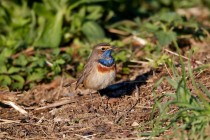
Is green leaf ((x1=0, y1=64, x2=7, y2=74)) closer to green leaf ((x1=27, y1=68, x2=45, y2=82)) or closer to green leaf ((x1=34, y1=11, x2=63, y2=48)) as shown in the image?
green leaf ((x1=27, y1=68, x2=45, y2=82))

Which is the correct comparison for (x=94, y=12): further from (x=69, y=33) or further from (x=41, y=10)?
(x=41, y=10)

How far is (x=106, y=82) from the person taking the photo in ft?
24.8

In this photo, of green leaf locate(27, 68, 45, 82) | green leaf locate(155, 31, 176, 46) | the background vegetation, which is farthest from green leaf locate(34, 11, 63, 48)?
green leaf locate(155, 31, 176, 46)

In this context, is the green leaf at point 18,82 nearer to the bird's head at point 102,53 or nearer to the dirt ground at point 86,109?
the dirt ground at point 86,109

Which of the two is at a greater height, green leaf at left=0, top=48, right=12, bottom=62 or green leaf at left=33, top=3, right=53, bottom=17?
green leaf at left=33, top=3, right=53, bottom=17

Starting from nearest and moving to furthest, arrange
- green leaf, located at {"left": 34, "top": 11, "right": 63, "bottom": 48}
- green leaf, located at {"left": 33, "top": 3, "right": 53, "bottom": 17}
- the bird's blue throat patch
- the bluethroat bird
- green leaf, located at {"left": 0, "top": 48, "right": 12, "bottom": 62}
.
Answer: the bluethroat bird < the bird's blue throat patch < green leaf, located at {"left": 0, "top": 48, "right": 12, "bottom": 62} < green leaf, located at {"left": 34, "top": 11, "right": 63, "bottom": 48} < green leaf, located at {"left": 33, "top": 3, "right": 53, "bottom": 17}

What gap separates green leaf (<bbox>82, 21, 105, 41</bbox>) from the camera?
A: 10.1 metres

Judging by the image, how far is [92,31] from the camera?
10.1 metres

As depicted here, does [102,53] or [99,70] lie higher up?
[102,53]

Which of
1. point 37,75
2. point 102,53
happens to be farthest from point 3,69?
point 102,53

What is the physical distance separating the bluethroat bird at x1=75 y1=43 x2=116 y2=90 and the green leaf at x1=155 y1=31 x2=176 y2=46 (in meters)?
1.54

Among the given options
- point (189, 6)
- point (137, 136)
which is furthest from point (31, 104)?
point (189, 6)

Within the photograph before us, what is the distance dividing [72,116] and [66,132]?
59 cm

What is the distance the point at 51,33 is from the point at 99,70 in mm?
2718
